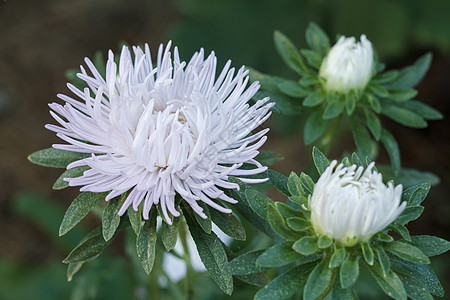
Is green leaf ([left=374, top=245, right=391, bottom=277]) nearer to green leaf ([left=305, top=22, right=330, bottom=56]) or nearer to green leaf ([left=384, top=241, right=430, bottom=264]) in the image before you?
green leaf ([left=384, top=241, right=430, bottom=264])

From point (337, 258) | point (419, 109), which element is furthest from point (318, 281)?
point (419, 109)

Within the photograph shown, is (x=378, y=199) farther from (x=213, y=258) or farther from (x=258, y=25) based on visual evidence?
(x=258, y=25)

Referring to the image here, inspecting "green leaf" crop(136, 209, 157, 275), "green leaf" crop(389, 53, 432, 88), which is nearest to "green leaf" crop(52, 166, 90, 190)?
"green leaf" crop(136, 209, 157, 275)

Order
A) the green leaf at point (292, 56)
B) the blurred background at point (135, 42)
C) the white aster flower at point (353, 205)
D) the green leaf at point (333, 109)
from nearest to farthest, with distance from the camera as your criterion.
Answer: the white aster flower at point (353, 205) < the green leaf at point (333, 109) < the green leaf at point (292, 56) < the blurred background at point (135, 42)

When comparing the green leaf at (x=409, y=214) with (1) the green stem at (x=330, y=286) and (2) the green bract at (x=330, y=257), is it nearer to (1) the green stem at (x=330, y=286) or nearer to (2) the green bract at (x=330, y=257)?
(2) the green bract at (x=330, y=257)

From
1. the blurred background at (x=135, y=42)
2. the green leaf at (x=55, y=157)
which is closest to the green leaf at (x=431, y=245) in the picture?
the green leaf at (x=55, y=157)

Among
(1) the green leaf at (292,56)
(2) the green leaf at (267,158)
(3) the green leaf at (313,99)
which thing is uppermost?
(1) the green leaf at (292,56)
